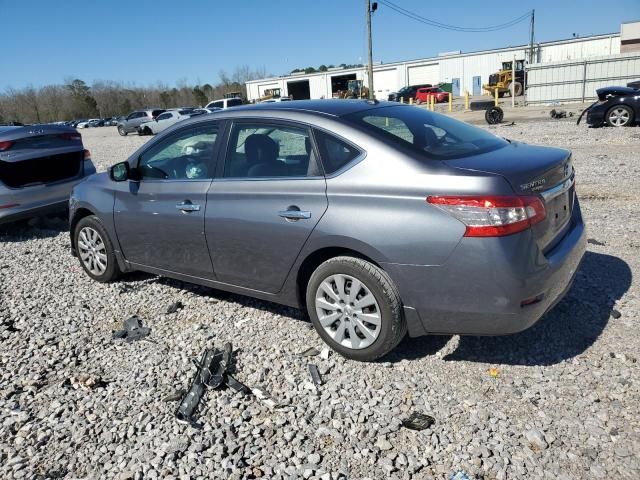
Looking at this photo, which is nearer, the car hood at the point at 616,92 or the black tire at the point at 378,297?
the black tire at the point at 378,297

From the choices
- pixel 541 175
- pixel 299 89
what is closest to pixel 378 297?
pixel 541 175

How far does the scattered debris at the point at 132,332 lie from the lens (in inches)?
168

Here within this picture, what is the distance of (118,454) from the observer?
286 cm

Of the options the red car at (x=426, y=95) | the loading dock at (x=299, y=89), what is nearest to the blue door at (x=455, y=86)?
the red car at (x=426, y=95)

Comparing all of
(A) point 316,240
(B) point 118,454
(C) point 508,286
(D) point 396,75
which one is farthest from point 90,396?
(D) point 396,75

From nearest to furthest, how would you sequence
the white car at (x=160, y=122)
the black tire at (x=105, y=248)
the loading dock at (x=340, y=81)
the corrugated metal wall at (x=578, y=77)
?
the black tire at (x=105, y=248), the corrugated metal wall at (x=578, y=77), the white car at (x=160, y=122), the loading dock at (x=340, y=81)

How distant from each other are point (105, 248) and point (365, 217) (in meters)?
3.19

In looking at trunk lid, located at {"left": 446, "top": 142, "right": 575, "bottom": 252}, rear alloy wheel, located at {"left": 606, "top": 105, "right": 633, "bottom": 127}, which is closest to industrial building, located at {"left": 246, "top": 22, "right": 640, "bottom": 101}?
rear alloy wheel, located at {"left": 606, "top": 105, "right": 633, "bottom": 127}

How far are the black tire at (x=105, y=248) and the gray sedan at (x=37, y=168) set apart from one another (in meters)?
2.29

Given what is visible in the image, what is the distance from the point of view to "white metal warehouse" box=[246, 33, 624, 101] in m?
57.2

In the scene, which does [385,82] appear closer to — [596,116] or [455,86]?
[455,86]

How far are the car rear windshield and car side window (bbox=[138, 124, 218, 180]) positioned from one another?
4.17ft

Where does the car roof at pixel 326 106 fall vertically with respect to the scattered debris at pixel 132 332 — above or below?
above

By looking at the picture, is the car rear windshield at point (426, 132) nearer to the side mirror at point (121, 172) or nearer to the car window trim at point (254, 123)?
the car window trim at point (254, 123)
